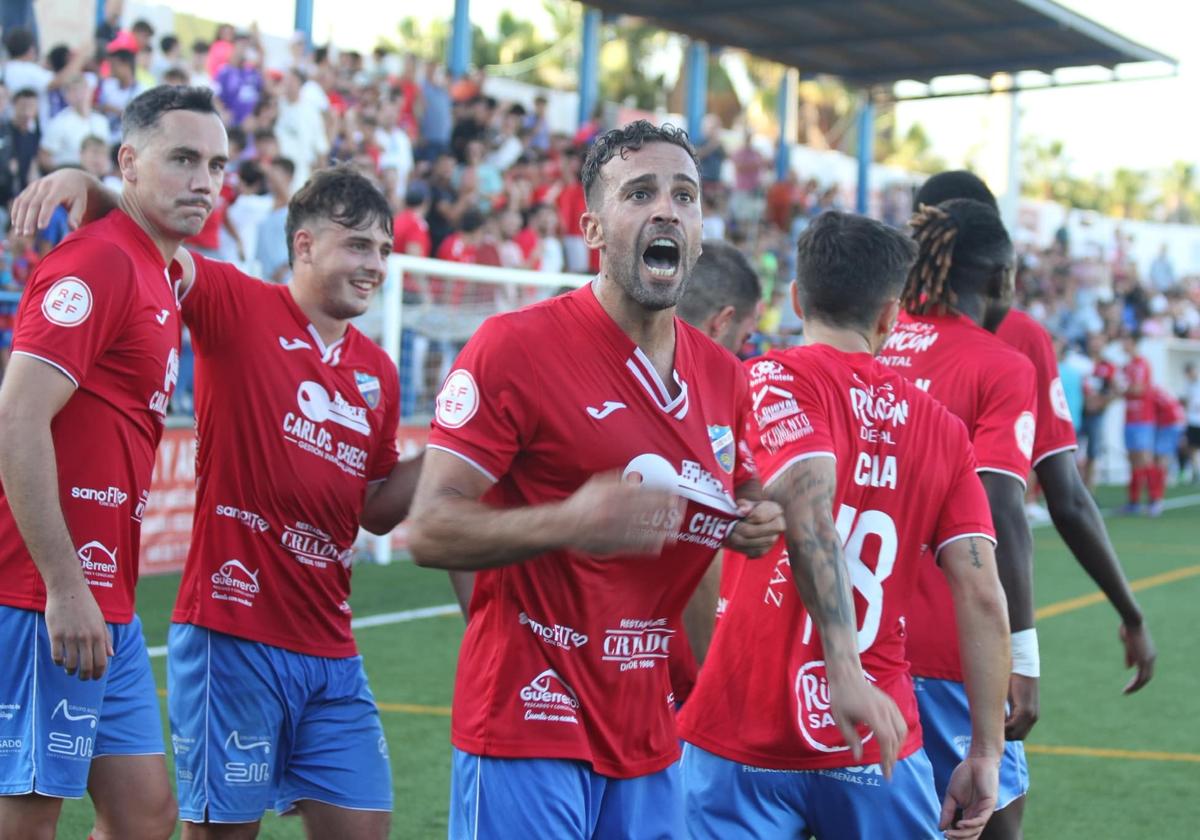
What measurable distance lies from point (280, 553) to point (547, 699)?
1.45m

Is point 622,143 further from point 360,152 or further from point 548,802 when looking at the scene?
point 360,152

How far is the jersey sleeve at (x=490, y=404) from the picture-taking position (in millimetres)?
2986

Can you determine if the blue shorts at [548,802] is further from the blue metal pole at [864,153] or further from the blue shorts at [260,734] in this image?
the blue metal pole at [864,153]

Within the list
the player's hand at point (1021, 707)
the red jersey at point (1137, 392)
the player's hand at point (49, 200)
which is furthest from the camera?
the red jersey at point (1137, 392)

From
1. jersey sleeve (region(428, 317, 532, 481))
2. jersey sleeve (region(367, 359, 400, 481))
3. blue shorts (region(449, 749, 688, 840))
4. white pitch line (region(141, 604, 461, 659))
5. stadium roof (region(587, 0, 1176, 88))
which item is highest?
stadium roof (region(587, 0, 1176, 88))

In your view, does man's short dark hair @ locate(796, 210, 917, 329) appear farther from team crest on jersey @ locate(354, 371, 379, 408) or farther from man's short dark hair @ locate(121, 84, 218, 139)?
man's short dark hair @ locate(121, 84, 218, 139)

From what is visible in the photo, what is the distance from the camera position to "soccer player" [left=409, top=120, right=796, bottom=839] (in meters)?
3.05

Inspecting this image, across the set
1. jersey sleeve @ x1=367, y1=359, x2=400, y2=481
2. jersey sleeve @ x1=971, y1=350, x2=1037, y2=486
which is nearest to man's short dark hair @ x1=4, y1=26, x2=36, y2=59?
jersey sleeve @ x1=367, y1=359, x2=400, y2=481

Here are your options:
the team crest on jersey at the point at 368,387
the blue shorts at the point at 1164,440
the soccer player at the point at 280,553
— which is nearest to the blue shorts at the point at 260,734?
the soccer player at the point at 280,553

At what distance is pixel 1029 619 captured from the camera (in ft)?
14.3

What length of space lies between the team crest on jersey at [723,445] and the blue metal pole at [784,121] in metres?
23.8

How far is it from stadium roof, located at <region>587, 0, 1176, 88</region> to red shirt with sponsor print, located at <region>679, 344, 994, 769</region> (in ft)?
62.9

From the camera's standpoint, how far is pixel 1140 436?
20.9 meters

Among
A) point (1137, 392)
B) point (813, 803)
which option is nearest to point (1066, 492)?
point (813, 803)
